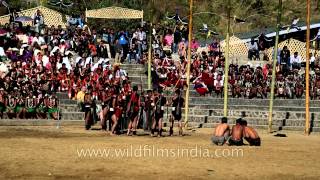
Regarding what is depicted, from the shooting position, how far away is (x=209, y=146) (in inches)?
714

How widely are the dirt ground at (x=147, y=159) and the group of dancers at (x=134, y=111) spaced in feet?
3.02

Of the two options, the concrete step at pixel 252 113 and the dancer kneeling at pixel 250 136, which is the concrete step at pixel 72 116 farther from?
the dancer kneeling at pixel 250 136

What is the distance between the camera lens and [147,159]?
1505 cm

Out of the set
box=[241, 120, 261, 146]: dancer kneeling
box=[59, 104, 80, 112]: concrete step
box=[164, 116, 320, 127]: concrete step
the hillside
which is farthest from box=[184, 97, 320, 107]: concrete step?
the hillside

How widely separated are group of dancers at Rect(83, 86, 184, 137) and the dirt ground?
92 centimetres

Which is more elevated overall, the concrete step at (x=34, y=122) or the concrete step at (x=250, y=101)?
the concrete step at (x=250, y=101)

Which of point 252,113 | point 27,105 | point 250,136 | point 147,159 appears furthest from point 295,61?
point 147,159

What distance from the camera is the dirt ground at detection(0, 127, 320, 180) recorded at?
42.9ft

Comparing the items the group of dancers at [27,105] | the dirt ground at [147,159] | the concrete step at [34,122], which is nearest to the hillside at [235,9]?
the group of dancers at [27,105]

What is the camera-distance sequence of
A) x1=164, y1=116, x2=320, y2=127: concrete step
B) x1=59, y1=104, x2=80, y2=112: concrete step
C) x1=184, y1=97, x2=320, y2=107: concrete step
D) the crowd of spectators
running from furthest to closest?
x1=184, y1=97, x2=320, y2=107: concrete step → x1=59, y1=104, x2=80, y2=112: concrete step → the crowd of spectators → x1=164, y1=116, x2=320, y2=127: concrete step

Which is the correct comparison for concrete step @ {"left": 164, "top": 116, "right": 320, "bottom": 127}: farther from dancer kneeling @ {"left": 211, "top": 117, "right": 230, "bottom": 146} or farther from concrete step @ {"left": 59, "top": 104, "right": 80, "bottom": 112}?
dancer kneeling @ {"left": 211, "top": 117, "right": 230, "bottom": 146}

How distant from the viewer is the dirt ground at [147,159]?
13086mm

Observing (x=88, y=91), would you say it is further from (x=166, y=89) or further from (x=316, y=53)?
(x=316, y=53)

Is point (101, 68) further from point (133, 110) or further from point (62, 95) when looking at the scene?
point (133, 110)
